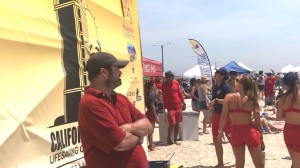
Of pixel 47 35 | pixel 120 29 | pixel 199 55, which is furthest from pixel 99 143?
pixel 199 55

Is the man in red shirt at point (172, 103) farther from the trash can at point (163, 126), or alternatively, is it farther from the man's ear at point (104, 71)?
the man's ear at point (104, 71)

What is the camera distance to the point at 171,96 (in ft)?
34.8

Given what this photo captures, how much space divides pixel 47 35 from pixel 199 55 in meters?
14.8

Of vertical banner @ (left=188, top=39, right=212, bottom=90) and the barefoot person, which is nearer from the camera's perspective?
the barefoot person

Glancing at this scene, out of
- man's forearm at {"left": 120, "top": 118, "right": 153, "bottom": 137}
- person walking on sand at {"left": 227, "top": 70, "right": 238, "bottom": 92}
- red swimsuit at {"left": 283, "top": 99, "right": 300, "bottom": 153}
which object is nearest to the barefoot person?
person walking on sand at {"left": 227, "top": 70, "right": 238, "bottom": 92}

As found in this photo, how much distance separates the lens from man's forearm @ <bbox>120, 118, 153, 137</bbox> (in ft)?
9.76

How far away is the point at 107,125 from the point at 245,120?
134 inches

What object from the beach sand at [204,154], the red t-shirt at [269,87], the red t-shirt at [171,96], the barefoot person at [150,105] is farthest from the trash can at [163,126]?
the red t-shirt at [269,87]

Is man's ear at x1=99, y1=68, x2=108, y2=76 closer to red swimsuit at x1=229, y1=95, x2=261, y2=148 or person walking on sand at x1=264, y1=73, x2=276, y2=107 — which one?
red swimsuit at x1=229, y1=95, x2=261, y2=148

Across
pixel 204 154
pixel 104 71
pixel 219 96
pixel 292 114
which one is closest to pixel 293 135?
pixel 292 114

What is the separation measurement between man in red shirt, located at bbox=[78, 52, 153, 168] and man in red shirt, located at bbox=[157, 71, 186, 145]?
747 cm

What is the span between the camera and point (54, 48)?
3.42m

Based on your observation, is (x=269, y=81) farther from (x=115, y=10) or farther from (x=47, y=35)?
(x=47, y=35)

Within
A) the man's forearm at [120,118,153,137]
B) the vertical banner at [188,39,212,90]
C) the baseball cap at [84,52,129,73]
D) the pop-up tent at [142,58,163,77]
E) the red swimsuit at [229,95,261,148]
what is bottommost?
the red swimsuit at [229,95,261,148]
